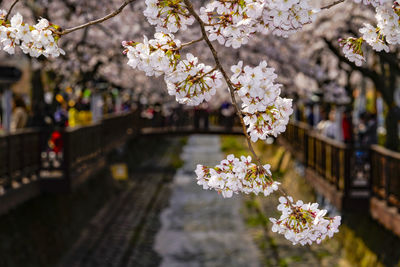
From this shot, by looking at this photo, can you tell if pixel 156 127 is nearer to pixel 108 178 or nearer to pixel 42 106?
pixel 108 178

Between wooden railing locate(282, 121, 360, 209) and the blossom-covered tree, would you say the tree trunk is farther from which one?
the blossom-covered tree

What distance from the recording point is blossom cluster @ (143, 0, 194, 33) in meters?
3.07

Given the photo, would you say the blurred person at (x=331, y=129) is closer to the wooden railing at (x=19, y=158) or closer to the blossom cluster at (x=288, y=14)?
the wooden railing at (x=19, y=158)

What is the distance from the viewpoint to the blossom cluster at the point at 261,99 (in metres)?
2.91

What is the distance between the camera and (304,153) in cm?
2055

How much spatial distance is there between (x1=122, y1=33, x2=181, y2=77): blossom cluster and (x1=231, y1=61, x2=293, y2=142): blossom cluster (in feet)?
0.93

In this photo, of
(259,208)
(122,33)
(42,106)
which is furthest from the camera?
(259,208)

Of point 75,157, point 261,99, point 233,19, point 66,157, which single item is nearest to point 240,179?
point 261,99

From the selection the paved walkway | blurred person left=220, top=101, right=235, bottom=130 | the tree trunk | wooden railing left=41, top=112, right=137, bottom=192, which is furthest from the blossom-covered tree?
blurred person left=220, top=101, right=235, bottom=130

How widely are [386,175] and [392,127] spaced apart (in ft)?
6.83

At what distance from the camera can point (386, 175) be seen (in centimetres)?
1168

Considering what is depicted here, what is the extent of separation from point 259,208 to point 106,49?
34.0 feet

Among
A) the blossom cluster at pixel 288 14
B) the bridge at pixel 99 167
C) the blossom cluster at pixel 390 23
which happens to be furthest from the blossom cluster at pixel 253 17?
the bridge at pixel 99 167

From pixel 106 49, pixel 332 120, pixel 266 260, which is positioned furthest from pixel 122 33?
pixel 266 260
